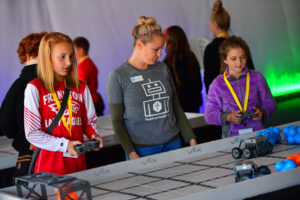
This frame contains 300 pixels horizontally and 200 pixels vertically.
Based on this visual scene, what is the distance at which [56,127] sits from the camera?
2.62 m

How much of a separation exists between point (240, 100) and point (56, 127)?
4.10 feet

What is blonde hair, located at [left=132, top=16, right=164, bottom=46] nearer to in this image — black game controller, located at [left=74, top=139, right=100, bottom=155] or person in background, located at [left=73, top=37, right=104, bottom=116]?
black game controller, located at [left=74, top=139, right=100, bottom=155]

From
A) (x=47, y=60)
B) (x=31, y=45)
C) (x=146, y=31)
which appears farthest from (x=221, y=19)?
(x=47, y=60)

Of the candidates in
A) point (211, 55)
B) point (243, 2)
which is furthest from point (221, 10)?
point (243, 2)

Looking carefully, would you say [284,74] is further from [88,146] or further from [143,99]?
[88,146]

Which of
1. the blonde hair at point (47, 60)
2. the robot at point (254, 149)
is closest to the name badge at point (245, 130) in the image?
the robot at point (254, 149)

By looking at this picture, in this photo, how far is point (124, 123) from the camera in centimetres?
301

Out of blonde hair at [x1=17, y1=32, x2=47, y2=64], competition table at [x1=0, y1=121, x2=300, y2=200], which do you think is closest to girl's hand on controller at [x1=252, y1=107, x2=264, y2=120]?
competition table at [x1=0, y1=121, x2=300, y2=200]

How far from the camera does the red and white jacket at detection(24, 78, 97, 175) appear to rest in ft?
8.32

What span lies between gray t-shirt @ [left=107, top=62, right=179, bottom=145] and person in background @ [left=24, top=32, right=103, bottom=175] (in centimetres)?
28

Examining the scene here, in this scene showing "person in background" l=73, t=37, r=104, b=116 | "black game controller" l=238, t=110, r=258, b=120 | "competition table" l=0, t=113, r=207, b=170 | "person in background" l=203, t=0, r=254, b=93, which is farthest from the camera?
"person in background" l=73, t=37, r=104, b=116

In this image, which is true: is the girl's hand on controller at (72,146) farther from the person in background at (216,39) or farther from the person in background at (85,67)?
the person in background at (85,67)

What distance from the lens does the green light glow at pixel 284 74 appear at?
10234mm

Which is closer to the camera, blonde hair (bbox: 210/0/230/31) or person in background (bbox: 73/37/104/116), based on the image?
blonde hair (bbox: 210/0/230/31)
